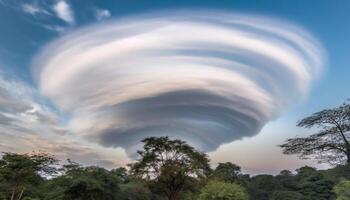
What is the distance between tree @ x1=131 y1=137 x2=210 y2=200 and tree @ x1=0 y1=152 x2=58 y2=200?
48.6 ft

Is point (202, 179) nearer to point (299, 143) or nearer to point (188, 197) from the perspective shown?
point (188, 197)

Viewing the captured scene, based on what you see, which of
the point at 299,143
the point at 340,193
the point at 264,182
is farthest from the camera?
the point at 264,182

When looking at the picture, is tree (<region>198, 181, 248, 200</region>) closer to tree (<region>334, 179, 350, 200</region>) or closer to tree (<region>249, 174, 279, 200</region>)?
tree (<region>334, 179, 350, 200</region>)

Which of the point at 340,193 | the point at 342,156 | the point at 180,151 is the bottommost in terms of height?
the point at 340,193

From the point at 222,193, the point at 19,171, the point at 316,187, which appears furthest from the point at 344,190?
the point at 316,187

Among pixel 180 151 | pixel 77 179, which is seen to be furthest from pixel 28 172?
pixel 180 151

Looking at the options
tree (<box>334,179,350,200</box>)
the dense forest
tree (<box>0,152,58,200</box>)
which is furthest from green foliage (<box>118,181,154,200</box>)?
tree (<box>334,179,350,200</box>)

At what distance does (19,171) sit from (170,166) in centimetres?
1758

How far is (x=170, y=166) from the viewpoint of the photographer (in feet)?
133

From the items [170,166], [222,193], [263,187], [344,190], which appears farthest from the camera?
[263,187]

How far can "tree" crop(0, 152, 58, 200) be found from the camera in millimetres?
27516

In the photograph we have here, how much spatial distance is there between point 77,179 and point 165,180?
34.3 feet

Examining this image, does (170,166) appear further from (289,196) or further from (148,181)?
(289,196)

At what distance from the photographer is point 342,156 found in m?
23.7
